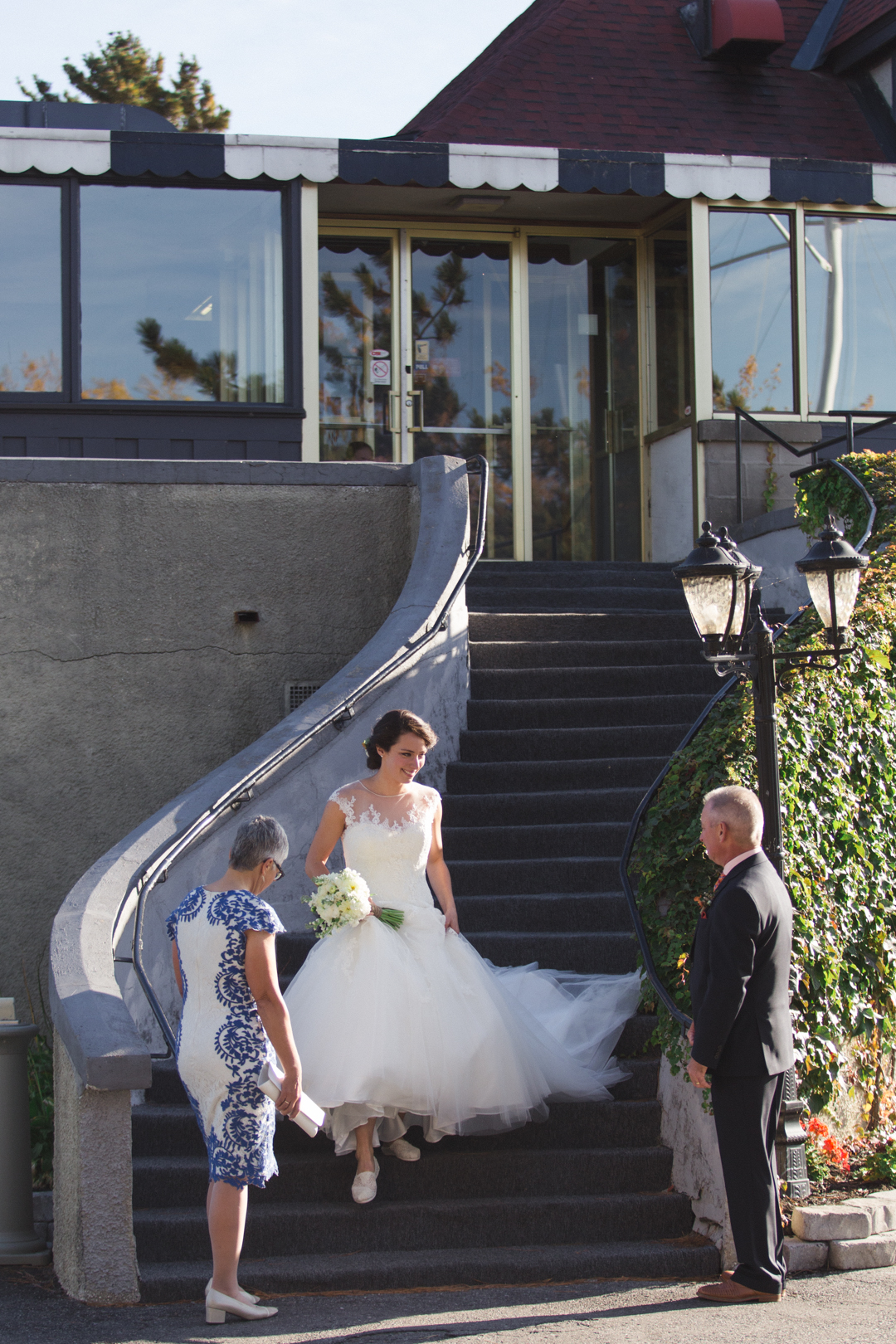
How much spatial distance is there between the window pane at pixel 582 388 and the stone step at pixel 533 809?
5.82 meters

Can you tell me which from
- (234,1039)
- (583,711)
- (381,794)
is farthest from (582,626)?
(234,1039)

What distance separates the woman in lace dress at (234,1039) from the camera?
4.54 meters

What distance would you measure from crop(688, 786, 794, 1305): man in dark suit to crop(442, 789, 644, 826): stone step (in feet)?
9.20

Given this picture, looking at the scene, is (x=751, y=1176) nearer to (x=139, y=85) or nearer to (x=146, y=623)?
(x=146, y=623)

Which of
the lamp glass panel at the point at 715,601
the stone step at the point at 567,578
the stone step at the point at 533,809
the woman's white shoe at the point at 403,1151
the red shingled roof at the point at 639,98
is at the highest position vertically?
the red shingled roof at the point at 639,98

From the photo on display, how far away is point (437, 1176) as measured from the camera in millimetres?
5375

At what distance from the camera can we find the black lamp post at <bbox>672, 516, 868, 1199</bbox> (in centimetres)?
519

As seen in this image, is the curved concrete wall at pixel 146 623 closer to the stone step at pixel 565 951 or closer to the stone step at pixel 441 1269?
the stone step at pixel 565 951

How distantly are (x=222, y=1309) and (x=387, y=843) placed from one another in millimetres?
1761

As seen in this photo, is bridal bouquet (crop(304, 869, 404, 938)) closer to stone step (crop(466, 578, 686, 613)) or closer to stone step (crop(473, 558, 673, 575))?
stone step (crop(466, 578, 686, 613))

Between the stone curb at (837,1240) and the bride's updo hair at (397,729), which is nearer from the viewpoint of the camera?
the stone curb at (837,1240)

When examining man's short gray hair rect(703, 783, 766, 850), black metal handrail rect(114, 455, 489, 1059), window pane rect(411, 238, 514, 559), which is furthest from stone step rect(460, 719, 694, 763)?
window pane rect(411, 238, 514, 559)

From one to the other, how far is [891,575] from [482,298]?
6745 millimetres

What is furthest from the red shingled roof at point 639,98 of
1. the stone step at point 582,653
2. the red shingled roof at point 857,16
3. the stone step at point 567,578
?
the stone step at point 582,653
